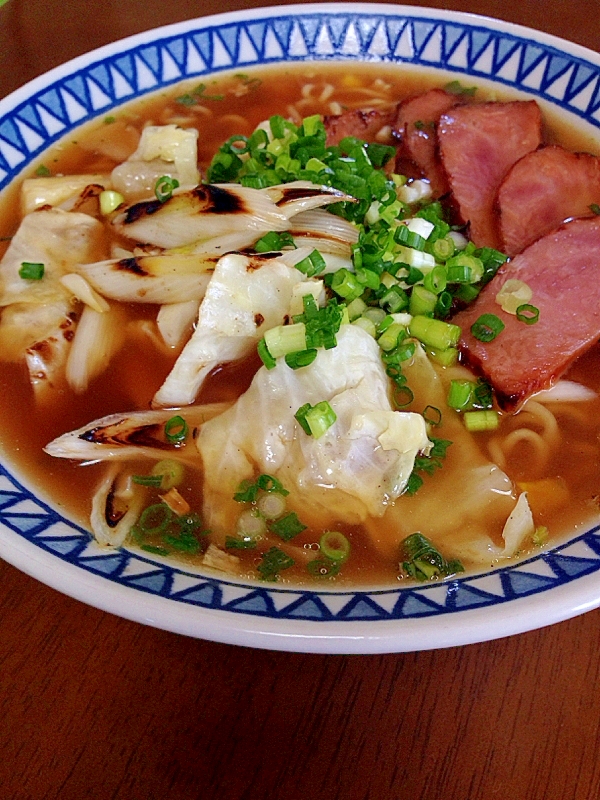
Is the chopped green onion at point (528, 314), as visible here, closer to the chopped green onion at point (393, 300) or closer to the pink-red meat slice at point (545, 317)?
the pink-red meat slice at point (545, 317)

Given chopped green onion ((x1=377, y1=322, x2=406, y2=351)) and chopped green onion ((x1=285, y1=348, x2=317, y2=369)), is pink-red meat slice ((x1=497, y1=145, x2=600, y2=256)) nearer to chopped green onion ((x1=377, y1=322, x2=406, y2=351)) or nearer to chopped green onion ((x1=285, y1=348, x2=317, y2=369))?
chopped green onion ((x1=377, y1=322, x2=406, y2=351))

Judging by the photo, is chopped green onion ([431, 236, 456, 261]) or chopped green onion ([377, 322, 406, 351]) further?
chopped green onion ([431, 236, 456, 261])

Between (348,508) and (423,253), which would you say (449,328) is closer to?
(423,253)

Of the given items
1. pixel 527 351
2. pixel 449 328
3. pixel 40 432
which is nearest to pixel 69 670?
pixel 40 432

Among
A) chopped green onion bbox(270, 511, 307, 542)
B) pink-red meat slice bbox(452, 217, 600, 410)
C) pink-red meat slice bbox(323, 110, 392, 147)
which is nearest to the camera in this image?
chopped green onion bbox(270, 511, 307, 542)

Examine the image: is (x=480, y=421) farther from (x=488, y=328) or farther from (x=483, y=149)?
(x=483, y=149)

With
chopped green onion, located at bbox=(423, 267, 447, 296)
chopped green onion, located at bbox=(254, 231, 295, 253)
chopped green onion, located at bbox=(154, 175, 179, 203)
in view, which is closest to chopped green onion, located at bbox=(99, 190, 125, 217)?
chopped green onion, located at bbox=(154, 175, 179, 203)
